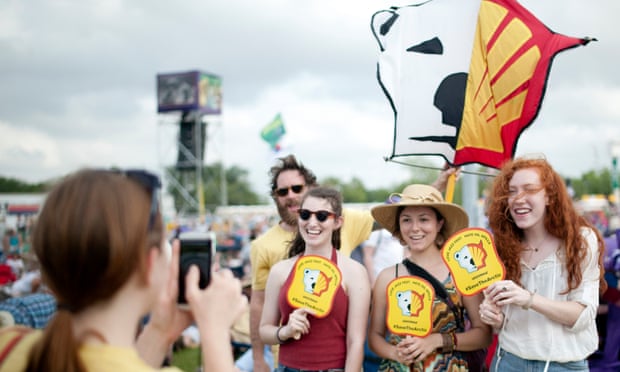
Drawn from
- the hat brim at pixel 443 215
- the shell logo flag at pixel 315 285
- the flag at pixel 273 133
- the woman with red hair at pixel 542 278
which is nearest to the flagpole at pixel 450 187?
the hat brim at pixel 443 215

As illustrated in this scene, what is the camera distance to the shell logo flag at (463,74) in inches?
119

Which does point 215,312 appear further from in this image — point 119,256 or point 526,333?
point 526,333

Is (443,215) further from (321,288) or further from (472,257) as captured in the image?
(321,288)

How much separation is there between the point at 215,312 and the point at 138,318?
19 cm

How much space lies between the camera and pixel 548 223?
7.72 feet

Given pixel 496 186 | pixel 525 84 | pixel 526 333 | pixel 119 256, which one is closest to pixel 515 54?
pixel 525 84

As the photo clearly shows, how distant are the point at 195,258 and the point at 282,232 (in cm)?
202

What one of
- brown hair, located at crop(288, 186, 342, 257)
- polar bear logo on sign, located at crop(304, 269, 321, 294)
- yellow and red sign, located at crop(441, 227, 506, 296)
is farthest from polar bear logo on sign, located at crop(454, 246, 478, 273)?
brown hair, located at crop(288, 186, 342, 257)

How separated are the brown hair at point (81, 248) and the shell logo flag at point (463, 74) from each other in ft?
7.90

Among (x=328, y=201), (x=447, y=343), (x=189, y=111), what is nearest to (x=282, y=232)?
(x=328, y=201)

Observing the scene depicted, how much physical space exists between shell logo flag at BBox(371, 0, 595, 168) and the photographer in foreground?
7.74ft

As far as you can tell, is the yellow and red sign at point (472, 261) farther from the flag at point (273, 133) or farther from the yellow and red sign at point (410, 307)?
the flag at point (273, 133)

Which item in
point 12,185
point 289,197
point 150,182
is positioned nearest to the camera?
point 150,182

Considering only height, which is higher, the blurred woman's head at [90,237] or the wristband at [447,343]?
the blurred woman's head at [90,237]
